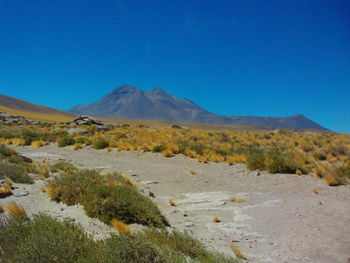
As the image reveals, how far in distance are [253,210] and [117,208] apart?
4389 millimetres

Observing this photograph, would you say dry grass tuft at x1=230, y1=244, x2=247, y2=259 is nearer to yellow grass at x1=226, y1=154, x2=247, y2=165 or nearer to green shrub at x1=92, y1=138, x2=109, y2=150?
yellow grass at x1=226, y1=154, x2=247, y2=165

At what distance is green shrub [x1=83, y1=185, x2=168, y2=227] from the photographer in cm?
636

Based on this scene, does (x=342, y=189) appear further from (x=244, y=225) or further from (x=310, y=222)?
(x=244, y=225)

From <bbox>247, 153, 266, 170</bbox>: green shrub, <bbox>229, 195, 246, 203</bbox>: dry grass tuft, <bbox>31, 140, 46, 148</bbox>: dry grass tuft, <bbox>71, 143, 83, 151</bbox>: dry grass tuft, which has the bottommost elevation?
<bbox>229, 195, 246, 203</bbox>: dry grass tuft

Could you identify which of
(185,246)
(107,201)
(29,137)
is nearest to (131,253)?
(185,246)

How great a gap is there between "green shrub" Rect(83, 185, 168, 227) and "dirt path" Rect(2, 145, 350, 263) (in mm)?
282

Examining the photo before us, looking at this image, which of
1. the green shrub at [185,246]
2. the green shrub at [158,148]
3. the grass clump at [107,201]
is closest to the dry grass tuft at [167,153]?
the green shrub at [158,148]

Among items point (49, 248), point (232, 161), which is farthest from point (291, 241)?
point (232, 161)

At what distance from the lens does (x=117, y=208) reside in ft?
21.4

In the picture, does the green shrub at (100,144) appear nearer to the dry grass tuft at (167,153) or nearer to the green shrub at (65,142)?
the green shrub at (65,142)

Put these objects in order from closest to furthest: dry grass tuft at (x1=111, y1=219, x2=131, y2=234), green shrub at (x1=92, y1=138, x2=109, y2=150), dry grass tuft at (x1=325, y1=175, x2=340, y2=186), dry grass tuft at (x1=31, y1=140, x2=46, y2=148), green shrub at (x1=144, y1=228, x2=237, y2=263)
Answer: green shrub at (x1=144, y1=228, x2=237, y2=263), dry grass tuft at (x1=111, y1=219, x2=131, y2=234), dry grass tuft at (x1=325, y1=175, x2=340, y2=186), green shrub at (x1=92, y1=138, x2=109, y2=150), dry grass tuft at (x1=31, y1=140, x2=46, y2=148)

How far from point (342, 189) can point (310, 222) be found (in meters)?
3.94

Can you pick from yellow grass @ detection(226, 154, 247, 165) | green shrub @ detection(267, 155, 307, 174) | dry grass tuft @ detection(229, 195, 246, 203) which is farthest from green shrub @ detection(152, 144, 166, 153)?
dry grass tuft @ detection(229, 195, 246, 203)

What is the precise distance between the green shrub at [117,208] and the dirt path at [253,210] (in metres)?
0.28
